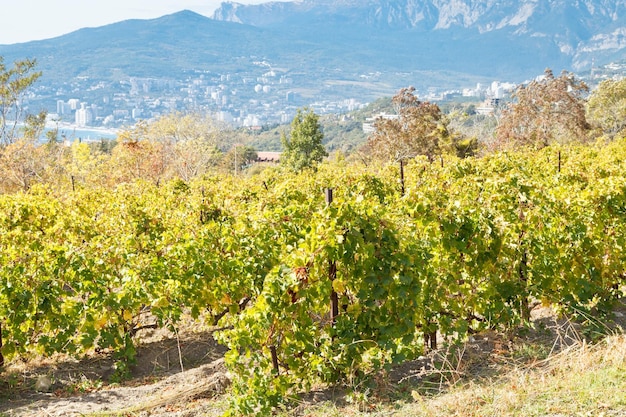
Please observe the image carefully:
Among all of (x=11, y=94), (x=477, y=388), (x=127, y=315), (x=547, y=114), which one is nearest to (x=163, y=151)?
(x=11, y=94)

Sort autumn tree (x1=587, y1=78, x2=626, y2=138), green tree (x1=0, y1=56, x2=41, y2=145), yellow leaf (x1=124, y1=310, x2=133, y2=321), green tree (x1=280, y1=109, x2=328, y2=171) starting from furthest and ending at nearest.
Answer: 1. autumn tree (x1=587, y1=78, x2=626, y2=138)
2. green tree (x1=280, y1=109, x2=328, y2=171)
3. green tree (x1=0, y1=56, x2=41, y2=145)
4. yellow leaf (x1=124, y1=310, x2=133, y2=321)

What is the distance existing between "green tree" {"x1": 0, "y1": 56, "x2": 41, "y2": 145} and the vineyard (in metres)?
27.0

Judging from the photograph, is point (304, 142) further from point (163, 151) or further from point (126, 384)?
point (126, 384)

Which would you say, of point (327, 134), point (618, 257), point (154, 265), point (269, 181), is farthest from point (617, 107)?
point (327, 134)

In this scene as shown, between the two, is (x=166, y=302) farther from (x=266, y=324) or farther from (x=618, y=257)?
(x=618, y=257)

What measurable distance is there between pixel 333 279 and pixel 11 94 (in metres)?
31.9

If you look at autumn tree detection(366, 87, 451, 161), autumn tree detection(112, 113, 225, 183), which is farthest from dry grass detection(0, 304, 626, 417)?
autumn tree detection(366, 87, 451, 161)

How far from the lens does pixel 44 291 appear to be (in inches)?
221

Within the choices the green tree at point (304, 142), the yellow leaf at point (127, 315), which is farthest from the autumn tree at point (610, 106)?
the yellow leaf at point (127, 315)

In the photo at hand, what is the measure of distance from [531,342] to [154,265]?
12.0 ft

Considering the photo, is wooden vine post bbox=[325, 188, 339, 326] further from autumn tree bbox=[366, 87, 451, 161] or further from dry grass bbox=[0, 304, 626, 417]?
autumn tree bbox=[366, 87, 451, 161]

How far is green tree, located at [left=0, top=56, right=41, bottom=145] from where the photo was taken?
31047 mm

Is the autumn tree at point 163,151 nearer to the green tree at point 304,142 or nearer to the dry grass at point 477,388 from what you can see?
the green tree at point 304,142

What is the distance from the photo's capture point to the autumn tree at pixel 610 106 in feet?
141
